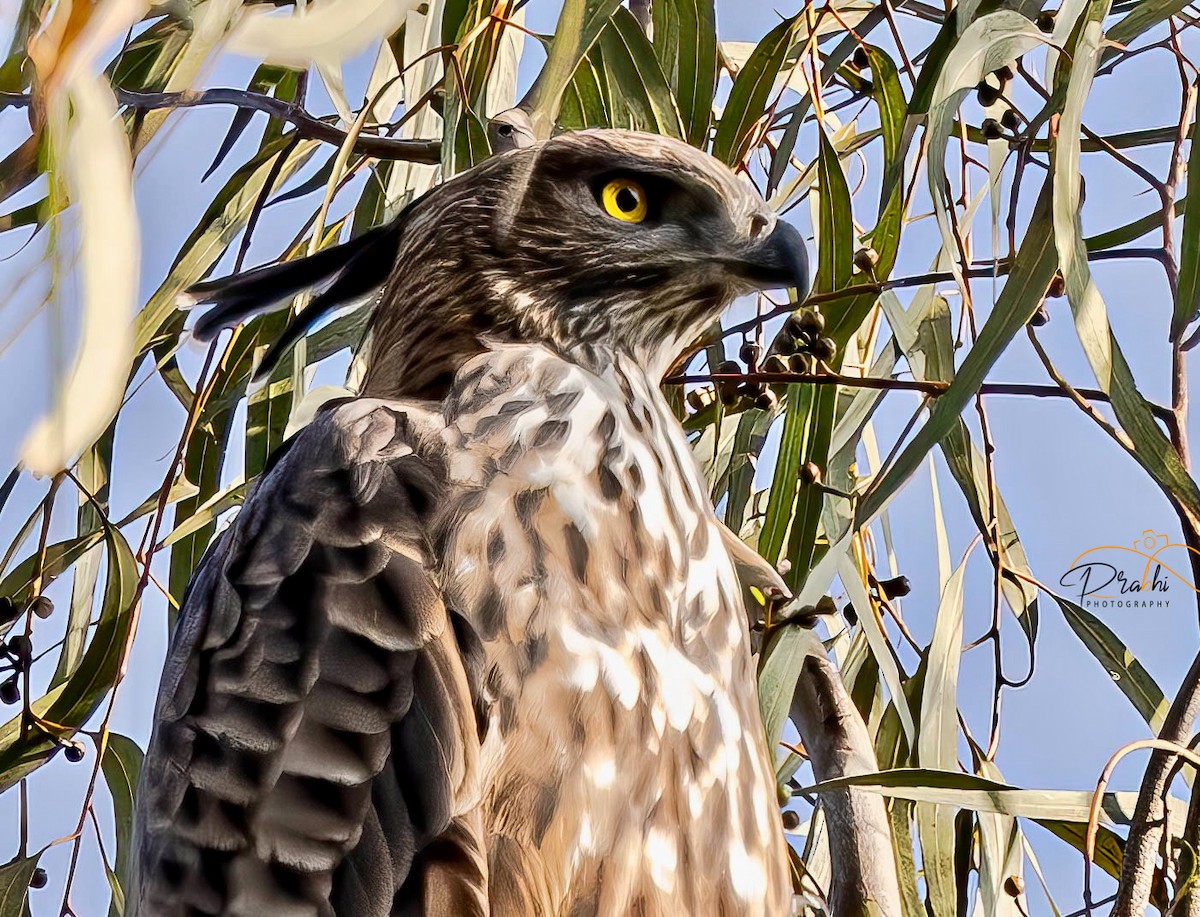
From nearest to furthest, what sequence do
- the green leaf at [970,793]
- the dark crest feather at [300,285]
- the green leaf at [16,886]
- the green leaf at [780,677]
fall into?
1. the green leaf at [970,793]
2. the green leaf at [780,677]
3. the dark crest feather at [300,285]
4. the green leaf at [16,886]

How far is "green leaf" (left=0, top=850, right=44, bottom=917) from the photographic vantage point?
195cm

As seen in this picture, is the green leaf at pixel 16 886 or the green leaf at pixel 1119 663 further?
the green leaf at pixel 16 886

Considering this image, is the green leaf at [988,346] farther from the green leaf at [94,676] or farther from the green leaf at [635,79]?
Answer: the green leaf at [94,676]

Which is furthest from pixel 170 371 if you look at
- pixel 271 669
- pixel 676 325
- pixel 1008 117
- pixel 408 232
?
pixel 1008 117

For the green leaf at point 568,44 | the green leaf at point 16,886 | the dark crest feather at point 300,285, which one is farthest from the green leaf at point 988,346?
the green leaf at point 16,886

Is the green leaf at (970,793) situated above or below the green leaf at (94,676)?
below

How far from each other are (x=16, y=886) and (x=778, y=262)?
1293 millimetres

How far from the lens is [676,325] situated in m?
1.71

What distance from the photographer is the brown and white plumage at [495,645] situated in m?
1.23

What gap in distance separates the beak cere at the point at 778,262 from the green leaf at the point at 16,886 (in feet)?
3.98

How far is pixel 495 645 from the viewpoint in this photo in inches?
50.6

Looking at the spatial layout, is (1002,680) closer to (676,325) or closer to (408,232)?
(676,325)

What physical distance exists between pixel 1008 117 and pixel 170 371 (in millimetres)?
1249

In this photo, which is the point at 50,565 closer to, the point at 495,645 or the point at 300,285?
the point at 300,285
